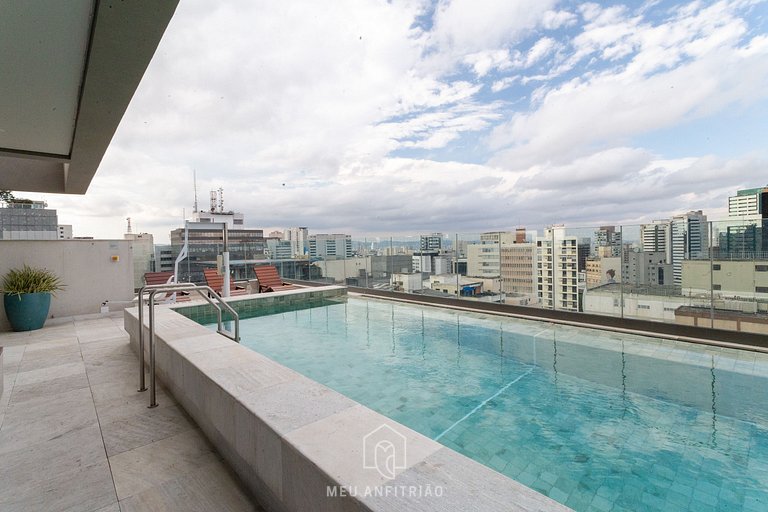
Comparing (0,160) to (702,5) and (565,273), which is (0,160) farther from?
(702,5)

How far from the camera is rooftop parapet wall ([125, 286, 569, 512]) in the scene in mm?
982

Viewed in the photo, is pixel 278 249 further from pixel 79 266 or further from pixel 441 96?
pixel 441 96

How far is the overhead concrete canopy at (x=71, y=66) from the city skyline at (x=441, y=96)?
160cm

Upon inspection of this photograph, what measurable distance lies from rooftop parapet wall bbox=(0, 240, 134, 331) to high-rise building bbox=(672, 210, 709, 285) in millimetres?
9234

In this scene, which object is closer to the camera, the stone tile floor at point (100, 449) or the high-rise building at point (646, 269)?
the stone tile floor at point (100, 449)

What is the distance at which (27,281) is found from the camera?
5.04 m

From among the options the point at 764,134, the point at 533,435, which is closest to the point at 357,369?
the point at 533,435

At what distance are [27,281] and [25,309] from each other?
1.43ft

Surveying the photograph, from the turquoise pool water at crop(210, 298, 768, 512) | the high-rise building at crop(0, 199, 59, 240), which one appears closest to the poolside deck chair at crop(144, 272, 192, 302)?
the high-rise building at crop(0, 199, 59, 240)

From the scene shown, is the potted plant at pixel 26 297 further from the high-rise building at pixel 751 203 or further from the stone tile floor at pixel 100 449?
the high-rise building at pixel 751 203

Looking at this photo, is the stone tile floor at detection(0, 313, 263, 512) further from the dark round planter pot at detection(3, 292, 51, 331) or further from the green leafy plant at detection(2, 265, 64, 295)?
the green leafy plant at detection(2, 265, 64, 295)

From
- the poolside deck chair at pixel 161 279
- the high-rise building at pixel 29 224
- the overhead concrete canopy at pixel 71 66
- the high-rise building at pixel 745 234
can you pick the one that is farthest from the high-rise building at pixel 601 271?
the high-rise building at pixel 29 224

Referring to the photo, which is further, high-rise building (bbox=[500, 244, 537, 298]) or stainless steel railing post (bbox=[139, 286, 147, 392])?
high-rise building (bbox=[500, 244, 537, 298])

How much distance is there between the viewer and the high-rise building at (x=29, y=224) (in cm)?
653
